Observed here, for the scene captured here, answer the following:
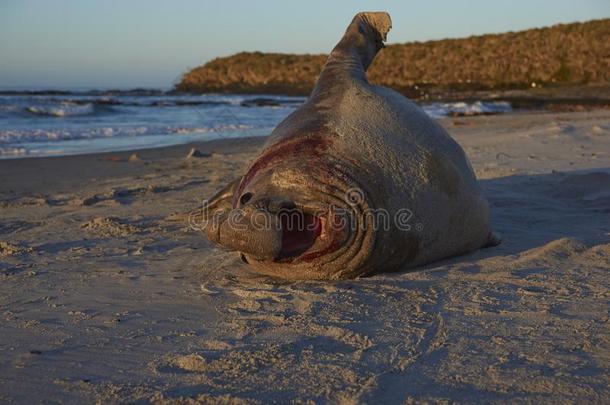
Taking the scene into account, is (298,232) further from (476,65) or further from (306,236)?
(476,65)

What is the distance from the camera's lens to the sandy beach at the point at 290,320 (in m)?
2.65

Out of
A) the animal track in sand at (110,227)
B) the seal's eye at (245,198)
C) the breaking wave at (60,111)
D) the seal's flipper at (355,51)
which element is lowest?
the animal track in sand at (110,227)

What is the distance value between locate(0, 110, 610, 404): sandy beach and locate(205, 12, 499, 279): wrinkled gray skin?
0.44 ft

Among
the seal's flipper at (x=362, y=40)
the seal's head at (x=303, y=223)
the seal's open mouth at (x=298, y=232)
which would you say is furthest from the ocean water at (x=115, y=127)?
the seal's open mouth at (x=298, y=232)

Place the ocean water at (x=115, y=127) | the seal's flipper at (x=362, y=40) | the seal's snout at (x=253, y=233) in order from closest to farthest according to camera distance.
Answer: the seal's snout at (x=253, y=233), the seal's flipper at (x=362, y=40), the ocean water at (x=115, y=127)

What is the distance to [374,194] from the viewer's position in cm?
404

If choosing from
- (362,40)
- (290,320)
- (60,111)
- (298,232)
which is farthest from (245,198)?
(60,111)

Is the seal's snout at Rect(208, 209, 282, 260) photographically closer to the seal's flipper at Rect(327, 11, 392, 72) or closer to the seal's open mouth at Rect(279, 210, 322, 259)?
the seal's open mouth at Rect(279, 210, 322, 259)

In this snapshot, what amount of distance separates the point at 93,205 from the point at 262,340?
3964mm

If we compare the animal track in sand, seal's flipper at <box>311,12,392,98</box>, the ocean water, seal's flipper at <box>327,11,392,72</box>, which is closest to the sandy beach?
the animal track in sand

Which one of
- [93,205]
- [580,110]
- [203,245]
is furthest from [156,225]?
[580,110]

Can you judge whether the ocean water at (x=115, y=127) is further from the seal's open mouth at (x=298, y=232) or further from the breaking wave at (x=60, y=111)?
the seal's open mouth at (x=298, y=232)

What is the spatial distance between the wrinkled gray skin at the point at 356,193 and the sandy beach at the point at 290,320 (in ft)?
0.44

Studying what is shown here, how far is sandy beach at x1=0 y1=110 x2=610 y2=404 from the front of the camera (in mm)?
2654
